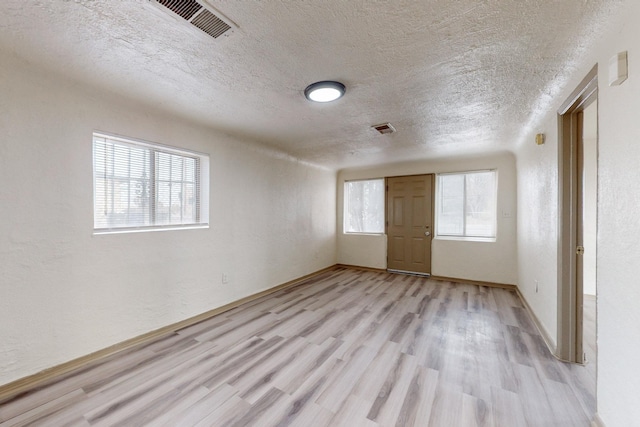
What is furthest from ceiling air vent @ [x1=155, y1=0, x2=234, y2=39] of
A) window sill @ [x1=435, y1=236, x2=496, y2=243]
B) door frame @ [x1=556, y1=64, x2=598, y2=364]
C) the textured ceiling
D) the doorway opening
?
window sill @ [x1=435, y1=236, x2=496, y2=243]

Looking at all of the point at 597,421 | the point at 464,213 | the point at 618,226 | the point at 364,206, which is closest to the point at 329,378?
the point at 597,421

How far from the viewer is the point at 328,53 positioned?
1.65 m

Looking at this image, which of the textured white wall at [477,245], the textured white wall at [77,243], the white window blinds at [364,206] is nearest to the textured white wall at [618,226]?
the textured white wall at [477,245]

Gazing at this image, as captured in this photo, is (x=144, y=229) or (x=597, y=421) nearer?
(x=597, y=421)

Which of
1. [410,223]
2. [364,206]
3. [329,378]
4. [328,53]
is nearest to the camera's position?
[328,53]

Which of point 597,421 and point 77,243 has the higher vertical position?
point 77,243

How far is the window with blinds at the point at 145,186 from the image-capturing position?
2.35m

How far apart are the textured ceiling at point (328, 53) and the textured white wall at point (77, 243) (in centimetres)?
31

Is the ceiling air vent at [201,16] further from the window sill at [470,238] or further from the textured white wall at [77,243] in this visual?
the window sill at [470,238]

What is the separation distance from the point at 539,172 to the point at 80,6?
397 cm

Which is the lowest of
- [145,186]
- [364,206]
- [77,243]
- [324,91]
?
[77,243]

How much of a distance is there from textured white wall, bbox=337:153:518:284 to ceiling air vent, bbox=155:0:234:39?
14.3 ft

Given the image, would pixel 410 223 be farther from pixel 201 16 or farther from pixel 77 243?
pixel 77 243

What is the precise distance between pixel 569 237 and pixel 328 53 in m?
2.43
